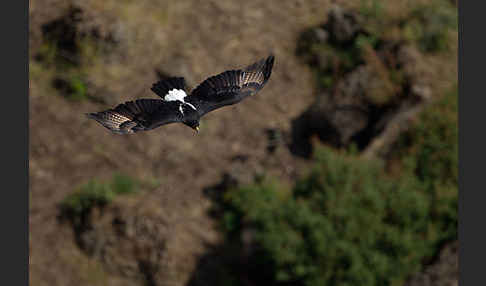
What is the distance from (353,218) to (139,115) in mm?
4287

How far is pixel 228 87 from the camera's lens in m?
6.21

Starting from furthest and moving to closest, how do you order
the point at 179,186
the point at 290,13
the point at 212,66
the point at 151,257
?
the point at 290,13
the point at 212,66
the point at 179,186
the point at 151,257

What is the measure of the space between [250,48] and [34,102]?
421 centimetres

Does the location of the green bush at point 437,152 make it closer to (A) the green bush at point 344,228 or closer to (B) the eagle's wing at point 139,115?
(A) the green bush at point 344,228

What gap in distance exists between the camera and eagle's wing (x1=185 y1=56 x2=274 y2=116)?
5.93 metres

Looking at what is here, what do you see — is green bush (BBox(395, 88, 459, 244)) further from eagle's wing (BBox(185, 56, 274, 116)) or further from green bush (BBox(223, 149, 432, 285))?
eagle's wing (BBox(185, 56, 274, 116))

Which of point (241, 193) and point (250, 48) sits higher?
point (250, 48)

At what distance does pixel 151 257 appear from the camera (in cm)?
1005

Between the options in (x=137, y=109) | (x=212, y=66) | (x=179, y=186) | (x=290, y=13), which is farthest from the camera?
(x=290, y=13)

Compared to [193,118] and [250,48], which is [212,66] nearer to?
[250,48]

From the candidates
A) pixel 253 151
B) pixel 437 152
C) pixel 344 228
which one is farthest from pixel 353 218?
pixel 253 151

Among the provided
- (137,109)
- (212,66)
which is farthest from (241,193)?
(137,109)

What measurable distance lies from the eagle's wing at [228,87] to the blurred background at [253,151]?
316 cm

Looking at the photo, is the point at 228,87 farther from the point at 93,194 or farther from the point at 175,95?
the point at 93,194
